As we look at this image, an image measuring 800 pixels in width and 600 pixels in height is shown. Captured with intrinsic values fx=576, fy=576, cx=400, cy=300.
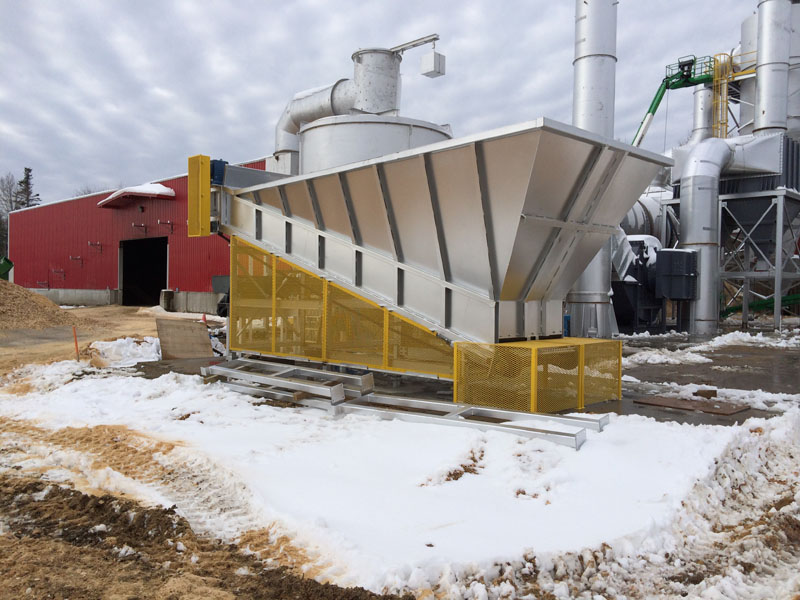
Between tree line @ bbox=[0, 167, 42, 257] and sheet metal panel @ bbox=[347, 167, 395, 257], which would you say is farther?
tree line @ bbox=[0, 167, 42, 257]

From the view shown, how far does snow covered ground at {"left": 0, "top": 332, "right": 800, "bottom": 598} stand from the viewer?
314 centimetres

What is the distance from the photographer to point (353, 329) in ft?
26.1

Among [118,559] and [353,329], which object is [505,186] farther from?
[118,559]

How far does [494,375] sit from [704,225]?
1461 cm

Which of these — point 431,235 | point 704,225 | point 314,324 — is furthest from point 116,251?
point 431,235

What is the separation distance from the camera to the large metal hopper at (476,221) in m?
6.18

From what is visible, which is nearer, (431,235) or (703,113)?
(431,235)

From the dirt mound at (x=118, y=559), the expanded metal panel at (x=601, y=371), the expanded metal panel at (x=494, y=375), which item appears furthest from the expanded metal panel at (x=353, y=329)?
the dirt mound at (x=118, y=559)

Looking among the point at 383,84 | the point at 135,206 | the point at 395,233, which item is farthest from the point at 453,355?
the point at 135,206

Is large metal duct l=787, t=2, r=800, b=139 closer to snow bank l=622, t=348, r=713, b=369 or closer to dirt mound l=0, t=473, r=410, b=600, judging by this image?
snow bank l=622, t=348, r=713, b=369

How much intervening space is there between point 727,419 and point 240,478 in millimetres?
5336

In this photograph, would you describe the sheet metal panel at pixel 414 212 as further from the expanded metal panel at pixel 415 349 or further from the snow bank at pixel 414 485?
the snow bank at pixel 414 485

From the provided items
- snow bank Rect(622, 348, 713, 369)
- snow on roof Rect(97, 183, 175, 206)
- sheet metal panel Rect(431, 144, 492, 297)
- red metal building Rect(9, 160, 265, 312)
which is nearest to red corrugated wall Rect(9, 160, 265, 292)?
red metal building Rect(9, 160, 265, 312)

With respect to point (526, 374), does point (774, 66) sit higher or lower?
higher
